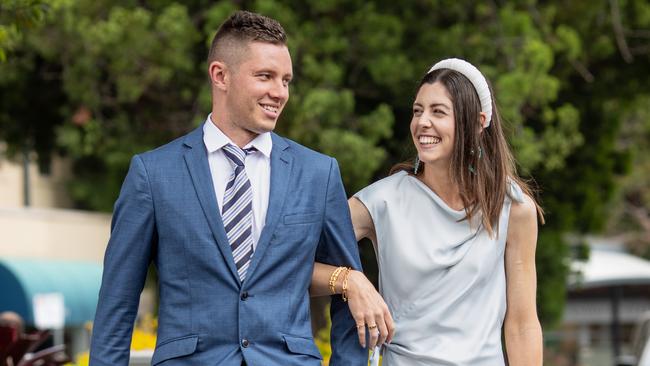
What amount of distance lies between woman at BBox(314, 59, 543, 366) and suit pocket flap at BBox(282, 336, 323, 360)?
559 millimetres

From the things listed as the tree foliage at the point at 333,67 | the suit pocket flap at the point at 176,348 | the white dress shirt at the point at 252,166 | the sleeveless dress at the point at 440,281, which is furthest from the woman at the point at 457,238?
the tree foliage at the point at 333,67

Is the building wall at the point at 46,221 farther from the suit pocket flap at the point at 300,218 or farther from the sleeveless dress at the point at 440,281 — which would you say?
the suit pocket flap at the point at 300,218

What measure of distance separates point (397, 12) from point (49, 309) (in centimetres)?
528

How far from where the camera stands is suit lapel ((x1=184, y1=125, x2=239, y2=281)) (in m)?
4.30

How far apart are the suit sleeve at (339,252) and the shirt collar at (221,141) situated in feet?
0.77

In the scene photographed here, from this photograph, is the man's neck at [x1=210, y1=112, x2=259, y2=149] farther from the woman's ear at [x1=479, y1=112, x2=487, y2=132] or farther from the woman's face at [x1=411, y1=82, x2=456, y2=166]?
the woman's ear at [x1=479, y1=112, x2=487, y2=132]

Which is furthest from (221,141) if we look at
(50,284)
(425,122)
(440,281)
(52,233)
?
(52,233)

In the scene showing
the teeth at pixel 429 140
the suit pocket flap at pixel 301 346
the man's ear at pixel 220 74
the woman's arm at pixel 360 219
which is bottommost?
the suit pocket flap at pixel 301 346

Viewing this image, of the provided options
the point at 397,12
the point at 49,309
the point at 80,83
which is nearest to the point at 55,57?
the point at 80,83

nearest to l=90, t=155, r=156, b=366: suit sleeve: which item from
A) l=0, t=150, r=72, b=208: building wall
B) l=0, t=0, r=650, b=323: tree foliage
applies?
l=0, t=0, r=650, b=323: tree foliage

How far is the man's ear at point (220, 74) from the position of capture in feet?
14.8

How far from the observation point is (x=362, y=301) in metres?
4.52

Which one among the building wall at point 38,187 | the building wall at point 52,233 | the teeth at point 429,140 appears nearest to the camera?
the teeth at point 429,140

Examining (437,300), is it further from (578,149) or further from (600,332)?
(600,332)
